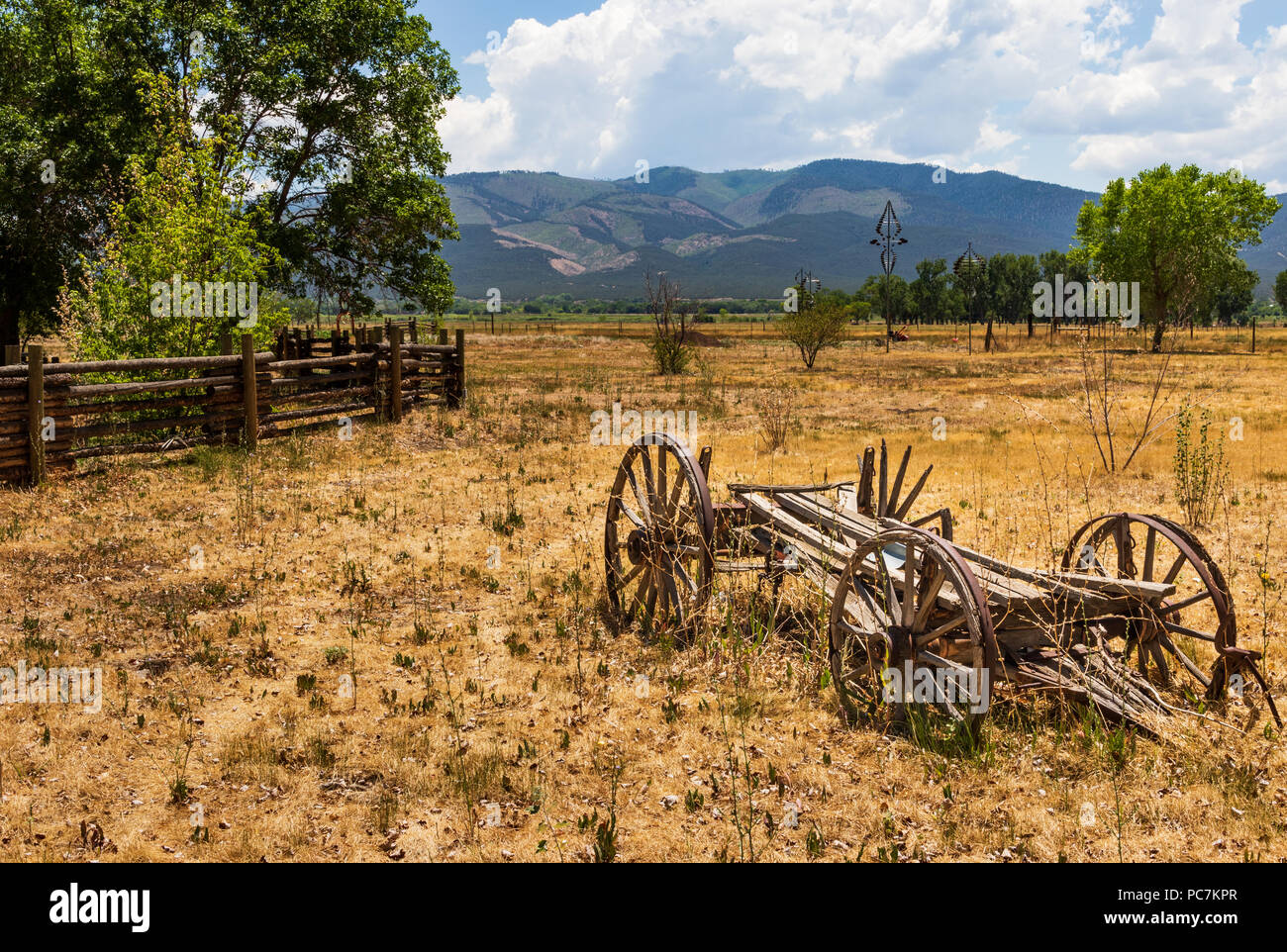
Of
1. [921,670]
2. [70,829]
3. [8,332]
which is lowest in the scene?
[70,829]

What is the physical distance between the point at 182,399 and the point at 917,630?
1285cm

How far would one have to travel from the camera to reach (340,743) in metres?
5.55

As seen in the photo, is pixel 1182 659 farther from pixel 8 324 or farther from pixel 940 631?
pixel 8 324

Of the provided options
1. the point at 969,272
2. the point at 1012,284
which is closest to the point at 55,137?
the point at 969,272

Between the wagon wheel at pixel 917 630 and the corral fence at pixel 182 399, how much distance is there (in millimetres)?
10879

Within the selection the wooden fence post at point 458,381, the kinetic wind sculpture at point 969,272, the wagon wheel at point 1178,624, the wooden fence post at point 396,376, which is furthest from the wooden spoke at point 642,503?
the kinetic wind sculpture at point 969,272

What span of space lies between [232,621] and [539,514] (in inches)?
189

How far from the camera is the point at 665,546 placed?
22.7 feet

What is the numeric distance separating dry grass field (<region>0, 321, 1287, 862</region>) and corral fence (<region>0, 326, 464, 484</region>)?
0.64 metres

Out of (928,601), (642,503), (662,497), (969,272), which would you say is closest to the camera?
(928,601)

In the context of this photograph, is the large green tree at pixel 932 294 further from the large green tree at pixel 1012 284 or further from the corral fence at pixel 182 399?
the corral fence at pixel 182 399

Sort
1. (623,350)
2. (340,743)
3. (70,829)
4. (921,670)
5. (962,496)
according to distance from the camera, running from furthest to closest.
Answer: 1. (623,350)
2. (962,496)
3. (340,743)
4. (921,670)
5. (70,829)
